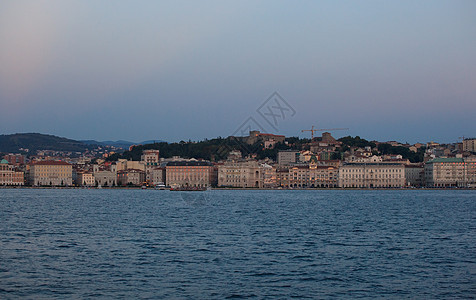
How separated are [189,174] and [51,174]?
2119cm

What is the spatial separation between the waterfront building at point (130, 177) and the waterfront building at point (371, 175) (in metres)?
30.1

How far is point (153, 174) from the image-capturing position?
9744 cm

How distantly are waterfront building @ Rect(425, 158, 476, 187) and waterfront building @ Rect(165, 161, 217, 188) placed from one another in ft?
102

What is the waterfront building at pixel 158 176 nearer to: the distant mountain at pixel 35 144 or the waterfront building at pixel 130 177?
the waterfront building at pixel 130 177

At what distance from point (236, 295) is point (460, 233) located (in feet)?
38.4

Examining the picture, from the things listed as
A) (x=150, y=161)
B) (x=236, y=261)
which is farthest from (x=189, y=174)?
(x=236, y=261)

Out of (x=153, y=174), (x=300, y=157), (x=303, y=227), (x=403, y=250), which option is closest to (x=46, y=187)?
(x=153, y=174)

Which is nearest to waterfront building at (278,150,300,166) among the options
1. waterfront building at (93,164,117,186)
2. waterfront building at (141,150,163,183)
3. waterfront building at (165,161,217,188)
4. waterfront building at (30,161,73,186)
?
waterfront building at (141,150,163,183)

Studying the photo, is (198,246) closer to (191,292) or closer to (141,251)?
(141,251)

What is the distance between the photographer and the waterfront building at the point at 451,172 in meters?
91.2

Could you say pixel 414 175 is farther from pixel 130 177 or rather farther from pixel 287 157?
pixel 130 177

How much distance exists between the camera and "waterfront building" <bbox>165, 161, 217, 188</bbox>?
90500 millimetres

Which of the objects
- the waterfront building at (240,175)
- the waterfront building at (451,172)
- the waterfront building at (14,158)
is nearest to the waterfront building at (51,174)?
the waterfront building at (240,175)

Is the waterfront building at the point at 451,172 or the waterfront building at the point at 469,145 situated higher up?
the waterfront building at the point at 469,145
